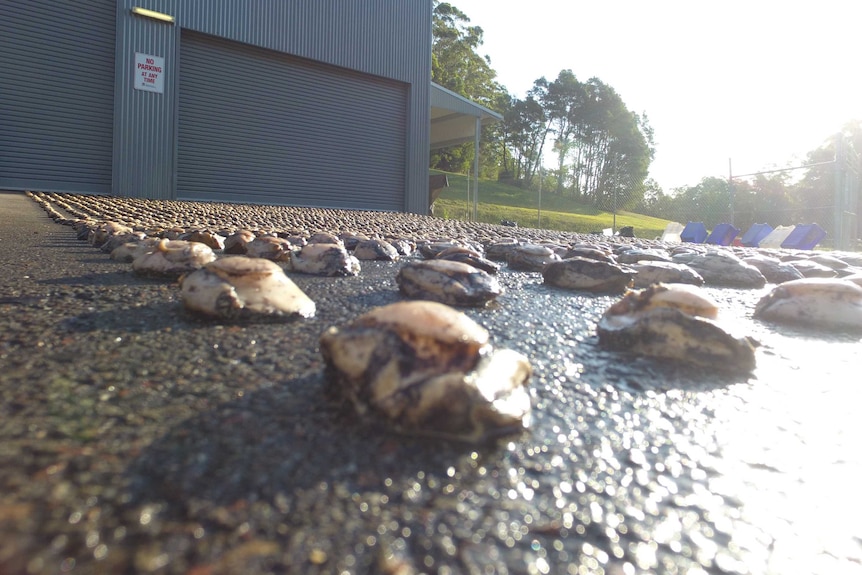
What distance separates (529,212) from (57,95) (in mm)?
17251

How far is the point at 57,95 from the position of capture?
852 cm

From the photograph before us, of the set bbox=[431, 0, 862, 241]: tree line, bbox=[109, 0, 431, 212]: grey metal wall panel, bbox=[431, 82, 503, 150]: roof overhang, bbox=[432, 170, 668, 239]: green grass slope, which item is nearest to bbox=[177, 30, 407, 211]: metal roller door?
bbox=[109, 0, 431, 212]: grey metal wall panel

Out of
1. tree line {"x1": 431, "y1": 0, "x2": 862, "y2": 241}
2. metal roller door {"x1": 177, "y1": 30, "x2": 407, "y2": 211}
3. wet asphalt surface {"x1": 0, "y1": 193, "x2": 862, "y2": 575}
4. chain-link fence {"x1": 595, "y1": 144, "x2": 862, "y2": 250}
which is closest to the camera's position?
wet asphalt surface {"x1": 0, "y1": 193, "x2": 862, "y2": 575}

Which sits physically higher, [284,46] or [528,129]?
[528,129]

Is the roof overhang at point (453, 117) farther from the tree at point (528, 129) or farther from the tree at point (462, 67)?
the tree at point (528, 129)

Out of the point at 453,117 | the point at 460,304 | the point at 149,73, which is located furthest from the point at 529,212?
the point at 460,304

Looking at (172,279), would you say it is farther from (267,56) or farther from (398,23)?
(398,23)

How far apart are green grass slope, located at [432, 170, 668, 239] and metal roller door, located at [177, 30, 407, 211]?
4292 millimetres

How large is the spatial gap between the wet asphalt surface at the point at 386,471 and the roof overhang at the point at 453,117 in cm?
1274

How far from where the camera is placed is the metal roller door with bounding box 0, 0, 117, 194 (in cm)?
826

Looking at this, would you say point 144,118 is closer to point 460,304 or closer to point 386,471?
point 460,304

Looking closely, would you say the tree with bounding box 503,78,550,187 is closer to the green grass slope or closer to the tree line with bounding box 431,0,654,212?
the tree line with bounding box 431,0,654,212

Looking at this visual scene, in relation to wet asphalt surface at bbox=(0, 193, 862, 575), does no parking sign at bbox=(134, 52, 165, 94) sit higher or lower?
higher

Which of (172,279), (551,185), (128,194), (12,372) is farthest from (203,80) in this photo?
(551,185)
